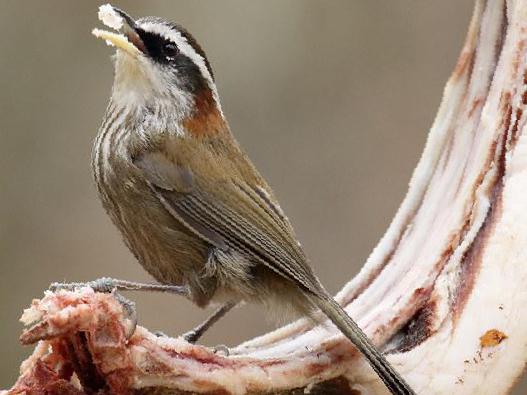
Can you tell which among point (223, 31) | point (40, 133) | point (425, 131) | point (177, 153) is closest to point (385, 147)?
point (425, 131)

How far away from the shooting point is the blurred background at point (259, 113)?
23.6 ft

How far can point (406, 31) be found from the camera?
7383 millimetres

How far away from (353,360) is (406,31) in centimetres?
421

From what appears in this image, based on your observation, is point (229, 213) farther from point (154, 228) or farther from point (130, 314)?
point (130, 314)

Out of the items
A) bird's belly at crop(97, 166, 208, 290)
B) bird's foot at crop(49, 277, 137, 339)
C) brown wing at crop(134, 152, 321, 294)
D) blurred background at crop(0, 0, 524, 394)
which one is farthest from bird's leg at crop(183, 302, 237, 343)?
blurred background at crop(0, 0, 524, 394)

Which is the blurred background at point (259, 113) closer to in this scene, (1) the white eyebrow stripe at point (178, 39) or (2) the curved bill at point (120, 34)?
(1) the white eyebrow stripe at point (178, 39)

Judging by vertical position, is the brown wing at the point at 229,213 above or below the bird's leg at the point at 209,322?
above

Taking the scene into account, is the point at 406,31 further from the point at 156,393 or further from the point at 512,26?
the point at 156,393

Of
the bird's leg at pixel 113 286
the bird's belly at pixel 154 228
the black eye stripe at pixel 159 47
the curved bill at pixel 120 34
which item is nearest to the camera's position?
the bird's leg at pixel 113 286

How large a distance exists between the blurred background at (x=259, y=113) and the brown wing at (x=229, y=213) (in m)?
3.31

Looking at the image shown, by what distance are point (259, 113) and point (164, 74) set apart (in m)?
3.38

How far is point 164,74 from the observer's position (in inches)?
154

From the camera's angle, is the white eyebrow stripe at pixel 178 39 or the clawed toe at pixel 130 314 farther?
the white eyebrow stripe at pixel 178 39

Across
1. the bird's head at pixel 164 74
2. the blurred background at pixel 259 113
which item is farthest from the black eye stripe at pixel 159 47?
the blurred background at pixel 259 113
